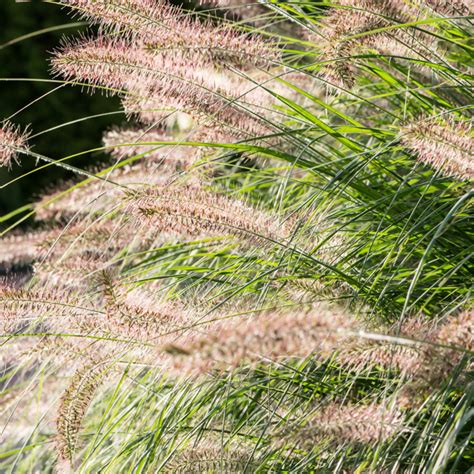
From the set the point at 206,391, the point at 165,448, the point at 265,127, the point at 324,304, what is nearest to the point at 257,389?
the point at 206,391

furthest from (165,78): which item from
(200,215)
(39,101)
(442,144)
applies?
(39,101)

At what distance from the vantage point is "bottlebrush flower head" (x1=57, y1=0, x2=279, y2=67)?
207 centimetres

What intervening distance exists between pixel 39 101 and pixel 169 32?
4.82 m

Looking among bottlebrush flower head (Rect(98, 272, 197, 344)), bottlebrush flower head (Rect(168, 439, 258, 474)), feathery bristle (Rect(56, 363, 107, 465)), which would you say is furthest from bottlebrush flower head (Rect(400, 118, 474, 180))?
feathery bristle (Rect(56, 363, 107, 465))

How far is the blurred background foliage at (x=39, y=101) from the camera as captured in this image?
6.68 m

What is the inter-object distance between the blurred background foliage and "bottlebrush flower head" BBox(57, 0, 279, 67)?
4511mm

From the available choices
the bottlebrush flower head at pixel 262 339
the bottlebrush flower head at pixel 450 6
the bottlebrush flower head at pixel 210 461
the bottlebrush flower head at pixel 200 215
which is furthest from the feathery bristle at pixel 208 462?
the bottlebrush flower head at pixel 450 6

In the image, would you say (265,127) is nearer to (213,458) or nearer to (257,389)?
(257,389)

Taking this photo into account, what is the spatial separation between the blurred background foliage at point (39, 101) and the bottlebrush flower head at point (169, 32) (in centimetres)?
451

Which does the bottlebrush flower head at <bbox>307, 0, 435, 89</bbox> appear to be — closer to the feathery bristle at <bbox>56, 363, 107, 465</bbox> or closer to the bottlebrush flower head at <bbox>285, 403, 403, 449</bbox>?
the bottlebrush flower head at <bbox>285, 403, 403, 449</bbox>

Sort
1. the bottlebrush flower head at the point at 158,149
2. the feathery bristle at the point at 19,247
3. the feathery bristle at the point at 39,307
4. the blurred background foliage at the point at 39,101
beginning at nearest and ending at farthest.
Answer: the feathery bristle at the point at 39,307 → the bottlebrush flower head at the point at 158,149 → the feathery bristle at the point at 19,247 → the blurred background foliage at the point at 39,101

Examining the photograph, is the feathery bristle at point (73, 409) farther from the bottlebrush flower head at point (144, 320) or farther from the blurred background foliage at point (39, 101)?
the blurred background foliage at point (39, 101)

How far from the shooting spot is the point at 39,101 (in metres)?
6.70

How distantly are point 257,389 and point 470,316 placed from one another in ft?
3.15
